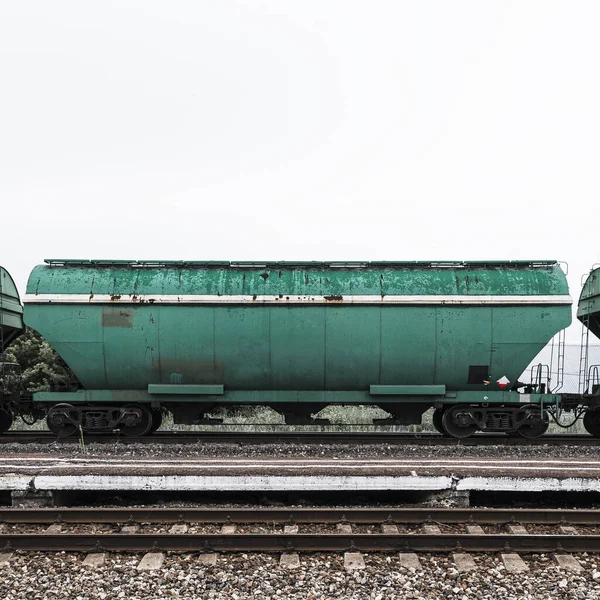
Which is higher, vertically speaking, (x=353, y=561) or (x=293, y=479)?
(x=293, y=479)

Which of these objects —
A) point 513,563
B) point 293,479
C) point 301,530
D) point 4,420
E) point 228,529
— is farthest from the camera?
point 4,420

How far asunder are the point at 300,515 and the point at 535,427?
6.63 m

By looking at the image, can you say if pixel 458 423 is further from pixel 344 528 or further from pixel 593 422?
pixel 344 528

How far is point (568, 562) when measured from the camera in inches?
247

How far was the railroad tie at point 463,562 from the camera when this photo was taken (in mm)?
6133

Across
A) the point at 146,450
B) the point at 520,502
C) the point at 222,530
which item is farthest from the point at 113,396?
the point at 520,502

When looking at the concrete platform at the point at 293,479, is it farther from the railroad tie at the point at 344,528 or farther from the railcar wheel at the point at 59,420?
the railcar wheel at the point at 59,420

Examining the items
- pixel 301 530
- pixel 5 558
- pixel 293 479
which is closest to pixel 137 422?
pixel 293 479

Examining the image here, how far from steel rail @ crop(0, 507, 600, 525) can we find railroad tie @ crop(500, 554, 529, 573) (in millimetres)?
990

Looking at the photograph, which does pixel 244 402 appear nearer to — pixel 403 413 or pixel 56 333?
pixel 403 413

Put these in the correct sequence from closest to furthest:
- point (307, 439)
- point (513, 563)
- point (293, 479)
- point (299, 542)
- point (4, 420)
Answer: point (513, 563)
point (299, 542)
point (293, 479)
point (307, 439)
point (4, 420)

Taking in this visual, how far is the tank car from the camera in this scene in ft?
38.9

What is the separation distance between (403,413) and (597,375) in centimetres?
448

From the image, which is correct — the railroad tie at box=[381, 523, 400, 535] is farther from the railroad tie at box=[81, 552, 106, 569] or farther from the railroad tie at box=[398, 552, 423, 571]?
the railroad tie at box=[81, 552, 106, 569]
